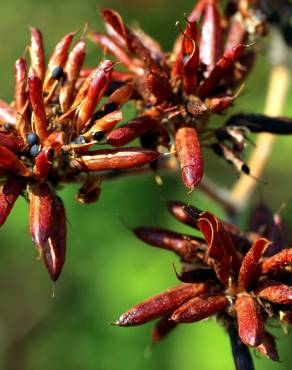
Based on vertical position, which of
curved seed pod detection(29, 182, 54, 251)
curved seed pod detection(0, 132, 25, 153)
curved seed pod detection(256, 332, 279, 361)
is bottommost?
curved seed pod detection(256, 332, 279, 361)

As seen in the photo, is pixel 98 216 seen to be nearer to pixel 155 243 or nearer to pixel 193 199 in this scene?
pixel 193 199

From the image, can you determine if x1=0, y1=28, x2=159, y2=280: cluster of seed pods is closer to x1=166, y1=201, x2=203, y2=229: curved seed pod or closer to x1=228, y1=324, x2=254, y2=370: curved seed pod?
x1=166, y1=201, x2=203, y2=229: curved seed pod

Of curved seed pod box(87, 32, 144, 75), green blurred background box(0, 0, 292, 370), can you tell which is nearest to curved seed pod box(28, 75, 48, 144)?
curved seed pod box(87, 32, 144, 75)

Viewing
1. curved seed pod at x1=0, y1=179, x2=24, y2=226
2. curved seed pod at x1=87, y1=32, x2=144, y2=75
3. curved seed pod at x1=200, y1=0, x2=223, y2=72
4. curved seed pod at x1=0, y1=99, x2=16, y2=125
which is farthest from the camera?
curved seed pod at x1=87, y1=32, x2=144, y2=75

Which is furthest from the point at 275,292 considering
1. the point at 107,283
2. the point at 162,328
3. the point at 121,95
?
the point at 107,283

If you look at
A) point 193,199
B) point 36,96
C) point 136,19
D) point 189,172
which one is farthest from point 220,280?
point 136,19

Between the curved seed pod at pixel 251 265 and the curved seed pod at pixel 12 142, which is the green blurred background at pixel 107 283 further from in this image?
the curved seed pod at pixel 12 142

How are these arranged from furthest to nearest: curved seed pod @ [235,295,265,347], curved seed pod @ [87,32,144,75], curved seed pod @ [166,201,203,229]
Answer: curved seed pod @ [87,32,144,75] < curved seed pod @ [166,201,203,229] < curved seed pod @ [235,295,265,347]
